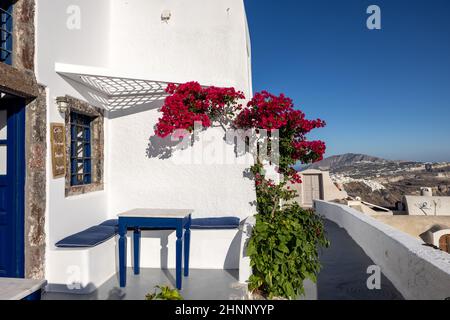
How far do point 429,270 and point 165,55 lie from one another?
481 centimetres

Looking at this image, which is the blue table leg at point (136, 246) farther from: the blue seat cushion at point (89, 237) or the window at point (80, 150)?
the window at point (80, 150)

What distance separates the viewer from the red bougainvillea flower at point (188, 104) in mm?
4477

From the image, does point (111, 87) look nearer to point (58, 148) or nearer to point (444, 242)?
point (58, 148)

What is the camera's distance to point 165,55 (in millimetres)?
5383

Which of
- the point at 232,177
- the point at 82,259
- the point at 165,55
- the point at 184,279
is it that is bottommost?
the point at 184,279

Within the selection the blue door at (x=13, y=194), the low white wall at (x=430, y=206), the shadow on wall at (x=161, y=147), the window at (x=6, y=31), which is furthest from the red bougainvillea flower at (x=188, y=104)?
the low white wall at (x=430, y=206)

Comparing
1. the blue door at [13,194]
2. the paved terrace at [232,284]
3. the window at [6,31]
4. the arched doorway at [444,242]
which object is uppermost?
the window at [6,31]

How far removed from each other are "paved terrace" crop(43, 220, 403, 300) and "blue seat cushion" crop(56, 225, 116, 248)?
23.7 inches

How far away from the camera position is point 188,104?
4582 millimetres

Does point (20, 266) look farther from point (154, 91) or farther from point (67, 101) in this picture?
point (154, 91)

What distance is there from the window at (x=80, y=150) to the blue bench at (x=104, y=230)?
2.52ft

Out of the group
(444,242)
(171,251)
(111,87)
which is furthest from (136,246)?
(444,242)

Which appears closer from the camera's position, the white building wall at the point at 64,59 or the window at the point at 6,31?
the window at the point at 6,31
